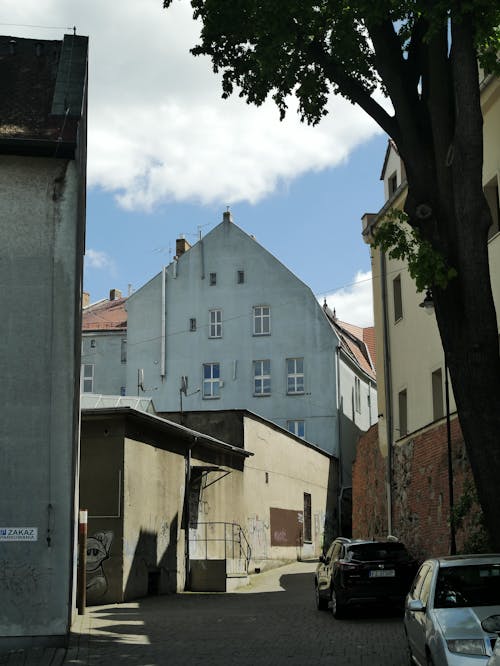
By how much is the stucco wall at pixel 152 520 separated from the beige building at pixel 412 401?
609cm

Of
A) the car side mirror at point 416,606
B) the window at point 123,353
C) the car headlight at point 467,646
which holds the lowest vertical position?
the car headlight at point 467,646

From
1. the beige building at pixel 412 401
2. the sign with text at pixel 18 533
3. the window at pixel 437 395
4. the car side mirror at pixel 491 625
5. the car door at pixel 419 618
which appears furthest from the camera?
the window at pixel 437 395

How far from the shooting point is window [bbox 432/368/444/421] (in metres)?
22.9

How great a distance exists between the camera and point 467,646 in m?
8.55

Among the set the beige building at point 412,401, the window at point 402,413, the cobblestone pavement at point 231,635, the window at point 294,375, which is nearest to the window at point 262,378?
the window at point 294,375

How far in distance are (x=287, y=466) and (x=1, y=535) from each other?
26.1 metres

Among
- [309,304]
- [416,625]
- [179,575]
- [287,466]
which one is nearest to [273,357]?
[309,304]

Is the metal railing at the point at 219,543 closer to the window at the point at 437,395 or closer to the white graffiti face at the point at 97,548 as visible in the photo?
the white graffiti face at the point at 97,548

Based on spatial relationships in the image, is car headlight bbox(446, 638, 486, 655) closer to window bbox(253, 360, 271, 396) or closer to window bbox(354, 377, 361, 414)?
window bbox(253, 360, 271, 396)

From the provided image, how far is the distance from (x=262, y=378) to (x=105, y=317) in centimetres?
1487

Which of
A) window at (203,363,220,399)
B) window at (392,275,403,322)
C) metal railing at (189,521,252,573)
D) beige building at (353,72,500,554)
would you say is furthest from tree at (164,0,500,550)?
window at (203,363,220,399)

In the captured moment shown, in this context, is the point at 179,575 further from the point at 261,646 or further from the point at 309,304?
the point at 309,304

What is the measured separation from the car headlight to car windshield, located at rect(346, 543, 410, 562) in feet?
28.6

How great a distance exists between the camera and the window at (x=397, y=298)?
26.5m
